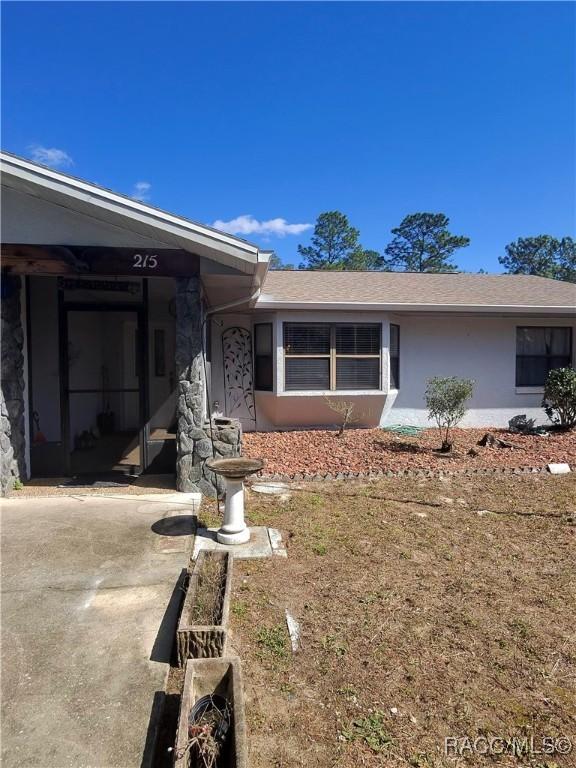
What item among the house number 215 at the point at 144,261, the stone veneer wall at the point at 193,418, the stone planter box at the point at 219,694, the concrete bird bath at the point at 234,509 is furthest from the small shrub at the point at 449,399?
the stone planter box at the point at 219,694

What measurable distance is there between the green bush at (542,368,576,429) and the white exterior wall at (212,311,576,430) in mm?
910

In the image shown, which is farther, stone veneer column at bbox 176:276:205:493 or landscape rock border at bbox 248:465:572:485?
landscape rock border at bbox 248:465:572:485

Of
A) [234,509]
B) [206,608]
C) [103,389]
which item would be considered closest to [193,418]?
[234,509]

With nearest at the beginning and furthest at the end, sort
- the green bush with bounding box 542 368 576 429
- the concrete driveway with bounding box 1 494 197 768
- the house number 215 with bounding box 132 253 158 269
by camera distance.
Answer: the concrete driveway with bounding box 1 494 197 768
the house number 215 with bounding box 132 253 158 269
the green bush with bounding box 542 368 576 429

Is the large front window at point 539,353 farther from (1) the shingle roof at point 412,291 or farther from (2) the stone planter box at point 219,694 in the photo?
(2) the stone planter box at point 219,694

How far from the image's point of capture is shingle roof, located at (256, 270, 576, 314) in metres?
9.31

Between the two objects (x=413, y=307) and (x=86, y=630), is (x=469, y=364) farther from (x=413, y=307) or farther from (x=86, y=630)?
(x=86, y=630)

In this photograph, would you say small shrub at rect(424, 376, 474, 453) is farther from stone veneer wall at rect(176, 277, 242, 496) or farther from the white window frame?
stone veneer wall at rect(176, 277, 242, 496)

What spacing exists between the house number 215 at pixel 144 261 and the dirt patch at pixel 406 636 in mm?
3196

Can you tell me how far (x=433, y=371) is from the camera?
10258mm

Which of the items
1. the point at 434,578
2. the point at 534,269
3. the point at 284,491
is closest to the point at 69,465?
the point at 284,491

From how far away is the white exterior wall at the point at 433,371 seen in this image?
9.54 metres

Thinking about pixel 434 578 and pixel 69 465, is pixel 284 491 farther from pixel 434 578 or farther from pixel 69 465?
pixel 69 465

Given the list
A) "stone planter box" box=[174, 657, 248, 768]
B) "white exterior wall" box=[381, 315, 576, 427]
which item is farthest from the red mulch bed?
"stone planter box" box=[174, 657, 248, 768]
